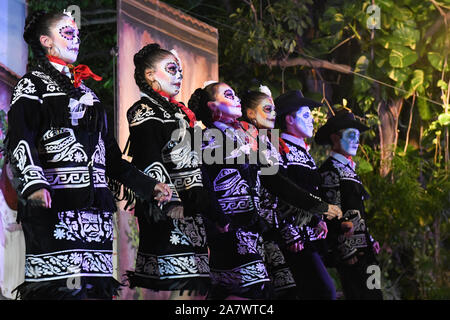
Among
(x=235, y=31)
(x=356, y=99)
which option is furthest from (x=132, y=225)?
(x=356, y=99)

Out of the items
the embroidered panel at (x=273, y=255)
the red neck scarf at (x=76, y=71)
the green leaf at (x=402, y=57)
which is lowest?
the embroidered panel at (x=273, y=255)

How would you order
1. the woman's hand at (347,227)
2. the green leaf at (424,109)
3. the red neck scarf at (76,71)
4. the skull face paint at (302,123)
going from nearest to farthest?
the red neck scarf at (76,71)
the skull face paint at (302,123)
the woman's hand at (347,227)
the green leaf at (424,109)

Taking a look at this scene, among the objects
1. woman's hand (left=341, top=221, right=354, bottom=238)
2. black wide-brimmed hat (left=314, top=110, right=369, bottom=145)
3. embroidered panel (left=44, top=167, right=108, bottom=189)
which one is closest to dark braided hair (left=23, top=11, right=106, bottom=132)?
embroidered panel (left=44, top=167, right=108, bottom=189)

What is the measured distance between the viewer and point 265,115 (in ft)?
17.6

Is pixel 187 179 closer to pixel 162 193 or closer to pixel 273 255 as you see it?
pixel 162 193

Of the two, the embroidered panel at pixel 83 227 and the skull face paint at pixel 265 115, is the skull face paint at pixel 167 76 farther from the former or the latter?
the embroidered panel at pixel 83 227

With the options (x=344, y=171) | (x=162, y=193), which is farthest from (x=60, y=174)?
(x=344, y=171)

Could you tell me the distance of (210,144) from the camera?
4.88 metres

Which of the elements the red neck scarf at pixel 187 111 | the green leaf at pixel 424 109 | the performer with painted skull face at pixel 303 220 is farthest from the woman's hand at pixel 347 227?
the green leaf at pixel 424 109

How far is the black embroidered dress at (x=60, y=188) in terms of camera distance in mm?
3834

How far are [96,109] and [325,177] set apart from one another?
7.47ft

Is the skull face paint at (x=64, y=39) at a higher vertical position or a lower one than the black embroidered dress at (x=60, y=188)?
higher

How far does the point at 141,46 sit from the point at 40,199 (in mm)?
2415

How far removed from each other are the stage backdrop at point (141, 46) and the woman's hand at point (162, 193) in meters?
1.38
